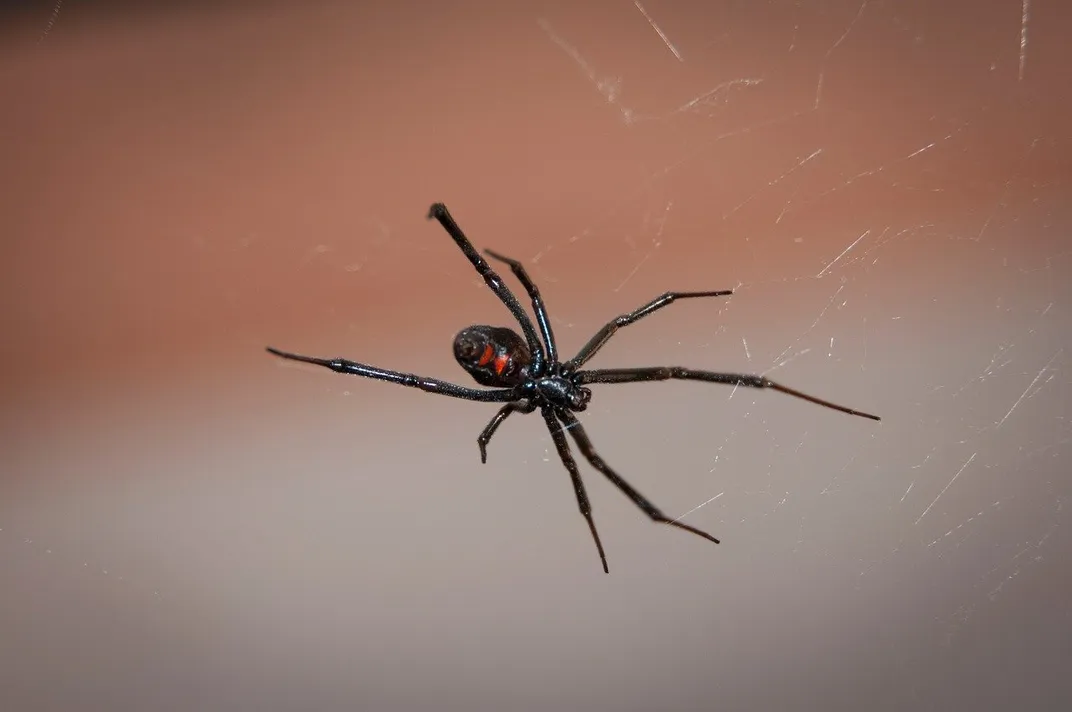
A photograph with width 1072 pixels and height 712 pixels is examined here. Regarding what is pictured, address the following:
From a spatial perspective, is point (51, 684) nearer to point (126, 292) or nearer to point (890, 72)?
point (126, 292)

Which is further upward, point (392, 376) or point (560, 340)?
point (560, 340)

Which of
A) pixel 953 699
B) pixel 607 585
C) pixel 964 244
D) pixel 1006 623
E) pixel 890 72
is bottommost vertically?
pixel 953 699

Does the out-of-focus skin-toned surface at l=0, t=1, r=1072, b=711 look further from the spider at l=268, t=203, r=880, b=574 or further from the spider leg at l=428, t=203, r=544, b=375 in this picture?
the spider leg at l=428, t=203, r=544, b=375

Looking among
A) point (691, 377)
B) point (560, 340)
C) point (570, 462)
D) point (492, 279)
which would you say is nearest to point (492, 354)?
point (492, 279)

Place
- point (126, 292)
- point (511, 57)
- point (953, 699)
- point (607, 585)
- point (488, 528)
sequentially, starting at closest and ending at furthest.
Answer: point (953, 699)
point (607, 585)
point (488, 528)
point (511, 57)
point (126, 292)

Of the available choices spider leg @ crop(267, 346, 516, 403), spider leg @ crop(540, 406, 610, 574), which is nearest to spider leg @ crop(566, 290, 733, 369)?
spider leg @ crop(540, 406, 610, 574)

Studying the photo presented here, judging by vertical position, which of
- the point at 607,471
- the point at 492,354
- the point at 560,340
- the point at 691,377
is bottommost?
the point at 607,471

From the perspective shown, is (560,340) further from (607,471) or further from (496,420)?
(607,471)

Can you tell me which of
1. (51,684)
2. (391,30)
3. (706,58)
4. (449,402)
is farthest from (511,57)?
(51,684)
